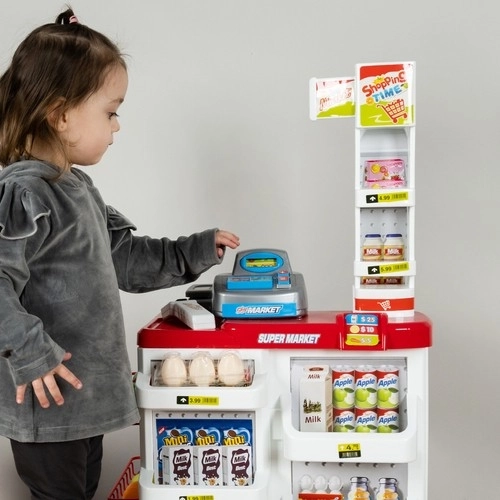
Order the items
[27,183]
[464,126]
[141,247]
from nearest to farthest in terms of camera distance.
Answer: [27,183] < [141,247] < [464,126]

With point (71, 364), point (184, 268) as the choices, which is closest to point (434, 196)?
point (184, 268)

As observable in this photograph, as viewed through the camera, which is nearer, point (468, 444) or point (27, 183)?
point (27, 183)

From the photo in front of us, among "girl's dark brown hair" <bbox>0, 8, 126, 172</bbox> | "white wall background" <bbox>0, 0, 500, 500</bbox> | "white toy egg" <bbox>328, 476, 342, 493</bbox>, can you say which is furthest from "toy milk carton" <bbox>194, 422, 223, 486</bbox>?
"white wall background" <bbox>0, 0, 500, 500</bbox>

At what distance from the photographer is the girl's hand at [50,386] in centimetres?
159

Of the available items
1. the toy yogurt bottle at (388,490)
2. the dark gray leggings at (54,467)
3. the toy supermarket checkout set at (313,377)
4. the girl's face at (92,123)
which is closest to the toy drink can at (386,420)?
the toy supermarket checkout set at (313,377)

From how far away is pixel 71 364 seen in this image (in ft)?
5.69

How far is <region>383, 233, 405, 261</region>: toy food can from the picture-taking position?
6.43 ft

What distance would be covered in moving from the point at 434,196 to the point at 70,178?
4.00ft

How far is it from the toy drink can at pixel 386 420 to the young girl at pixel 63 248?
1.52 ft

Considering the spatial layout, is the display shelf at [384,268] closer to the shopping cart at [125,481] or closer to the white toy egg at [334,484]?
the white toy egg at [334,484]

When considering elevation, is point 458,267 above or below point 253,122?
below

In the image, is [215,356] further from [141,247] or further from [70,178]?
[70,178]

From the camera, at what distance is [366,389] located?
190 centimetres

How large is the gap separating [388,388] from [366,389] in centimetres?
4
